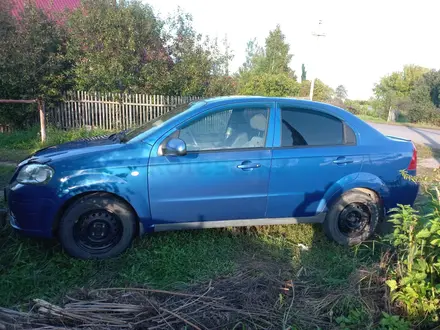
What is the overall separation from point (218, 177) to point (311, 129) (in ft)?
4.00

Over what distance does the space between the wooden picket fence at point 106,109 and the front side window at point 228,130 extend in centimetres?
751

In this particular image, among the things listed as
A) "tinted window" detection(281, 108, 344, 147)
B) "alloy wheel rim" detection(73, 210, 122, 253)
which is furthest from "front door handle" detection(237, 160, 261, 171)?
"alloy wheel rim" detection(73, 210, 122, 253)

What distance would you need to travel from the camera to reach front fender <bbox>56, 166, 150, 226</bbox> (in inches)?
130

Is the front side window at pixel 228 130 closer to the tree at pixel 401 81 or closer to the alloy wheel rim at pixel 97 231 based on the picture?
the alloy wheel rim at pixel 97 231

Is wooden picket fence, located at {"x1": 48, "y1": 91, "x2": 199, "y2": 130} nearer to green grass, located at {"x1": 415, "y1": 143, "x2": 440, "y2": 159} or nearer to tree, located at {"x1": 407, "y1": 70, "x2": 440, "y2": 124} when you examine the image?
green grass, located at {"x1": 415, "y1": 143, "x2": 440, "y2": 159}

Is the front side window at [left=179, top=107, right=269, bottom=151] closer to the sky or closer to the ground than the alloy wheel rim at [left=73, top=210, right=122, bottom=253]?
closer to the sky

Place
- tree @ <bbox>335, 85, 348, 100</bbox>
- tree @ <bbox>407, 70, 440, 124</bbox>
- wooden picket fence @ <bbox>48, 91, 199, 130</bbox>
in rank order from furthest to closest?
tree @ <bbox>335, 85, 348, 100</bbox>, tree @ <bbox>407, 70, 440, 124</bbox>, wooden picket fence @ <bbox>48, 91, 199, 130</bbox>

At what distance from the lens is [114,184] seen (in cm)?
337

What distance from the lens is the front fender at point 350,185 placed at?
3877 millimetres

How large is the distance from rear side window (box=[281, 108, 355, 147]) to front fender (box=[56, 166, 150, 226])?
1.56 meters

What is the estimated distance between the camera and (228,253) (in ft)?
12.1

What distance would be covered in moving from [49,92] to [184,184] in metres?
8.81

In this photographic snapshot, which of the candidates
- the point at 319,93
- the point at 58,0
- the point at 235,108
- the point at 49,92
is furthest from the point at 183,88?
the point at 319,93

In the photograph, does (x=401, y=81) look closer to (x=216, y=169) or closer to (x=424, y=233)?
(x=216, y=169)
